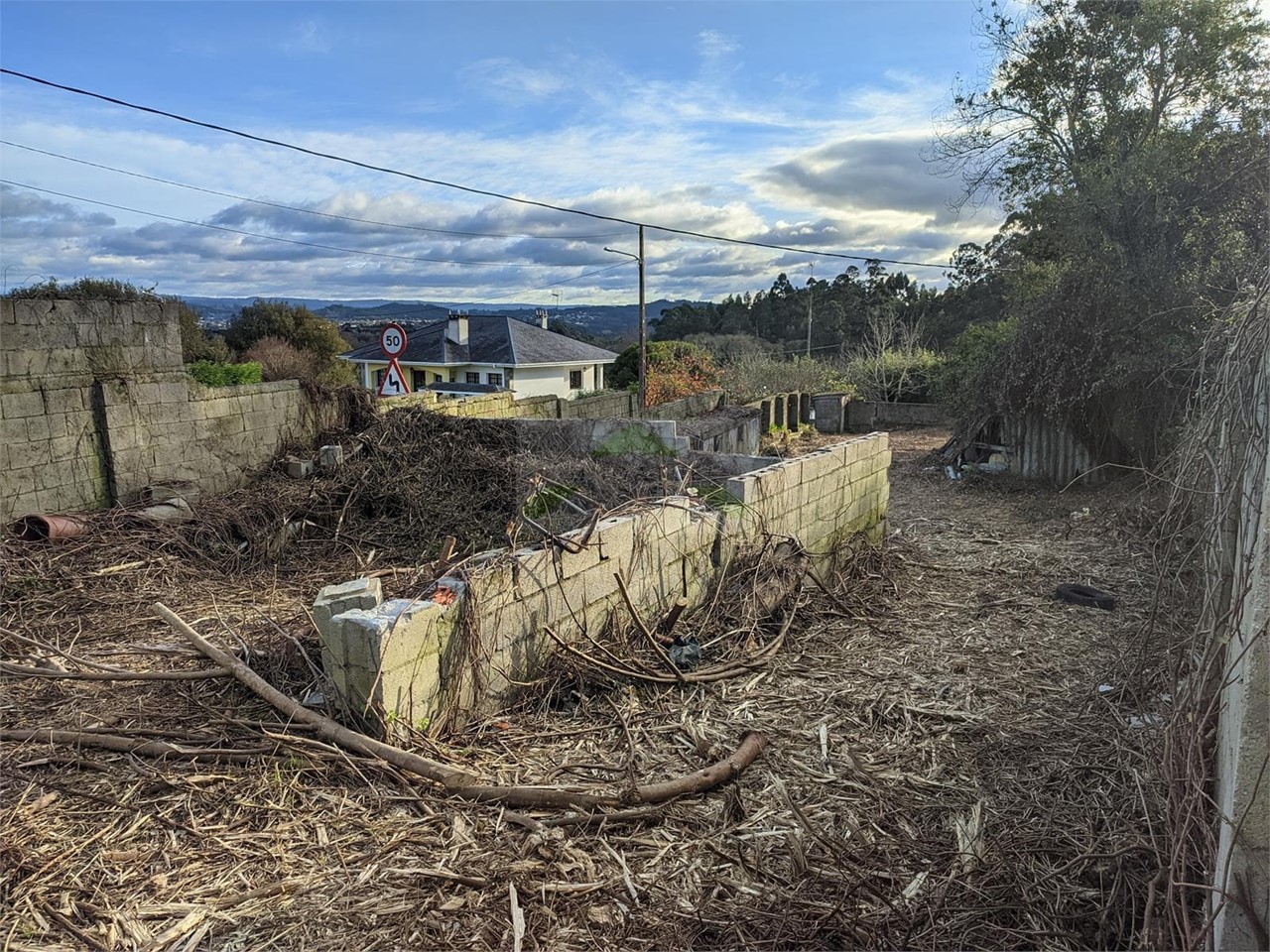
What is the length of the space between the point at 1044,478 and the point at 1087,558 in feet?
14.9

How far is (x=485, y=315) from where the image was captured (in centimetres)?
4381

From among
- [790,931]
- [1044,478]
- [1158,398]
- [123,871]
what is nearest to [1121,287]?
[1158,398]

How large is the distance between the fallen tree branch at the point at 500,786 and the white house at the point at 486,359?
3227cm

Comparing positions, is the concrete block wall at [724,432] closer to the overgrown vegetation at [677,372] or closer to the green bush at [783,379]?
the overgrown vegetation at [677,372]

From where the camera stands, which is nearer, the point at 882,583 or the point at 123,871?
the point at 123,871

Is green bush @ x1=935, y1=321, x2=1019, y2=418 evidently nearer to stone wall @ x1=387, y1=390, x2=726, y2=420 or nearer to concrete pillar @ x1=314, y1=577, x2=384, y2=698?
stone wall @ x1=387, y1=390, x2=726, y2=420

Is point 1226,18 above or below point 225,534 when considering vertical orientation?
above

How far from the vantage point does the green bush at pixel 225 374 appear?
1238cm

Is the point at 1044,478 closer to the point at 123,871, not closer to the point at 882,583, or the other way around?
the point at 882,583

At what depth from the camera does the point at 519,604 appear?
194 inches

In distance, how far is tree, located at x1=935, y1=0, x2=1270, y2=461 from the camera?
A: 1189cm

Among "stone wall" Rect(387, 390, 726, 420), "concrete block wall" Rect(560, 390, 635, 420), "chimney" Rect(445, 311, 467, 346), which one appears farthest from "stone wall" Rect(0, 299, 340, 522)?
"chimney" Rect(445, 311, 467, 346)

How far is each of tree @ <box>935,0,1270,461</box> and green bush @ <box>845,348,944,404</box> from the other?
988 cm

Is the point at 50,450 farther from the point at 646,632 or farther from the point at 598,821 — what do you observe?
the point at 598,821
